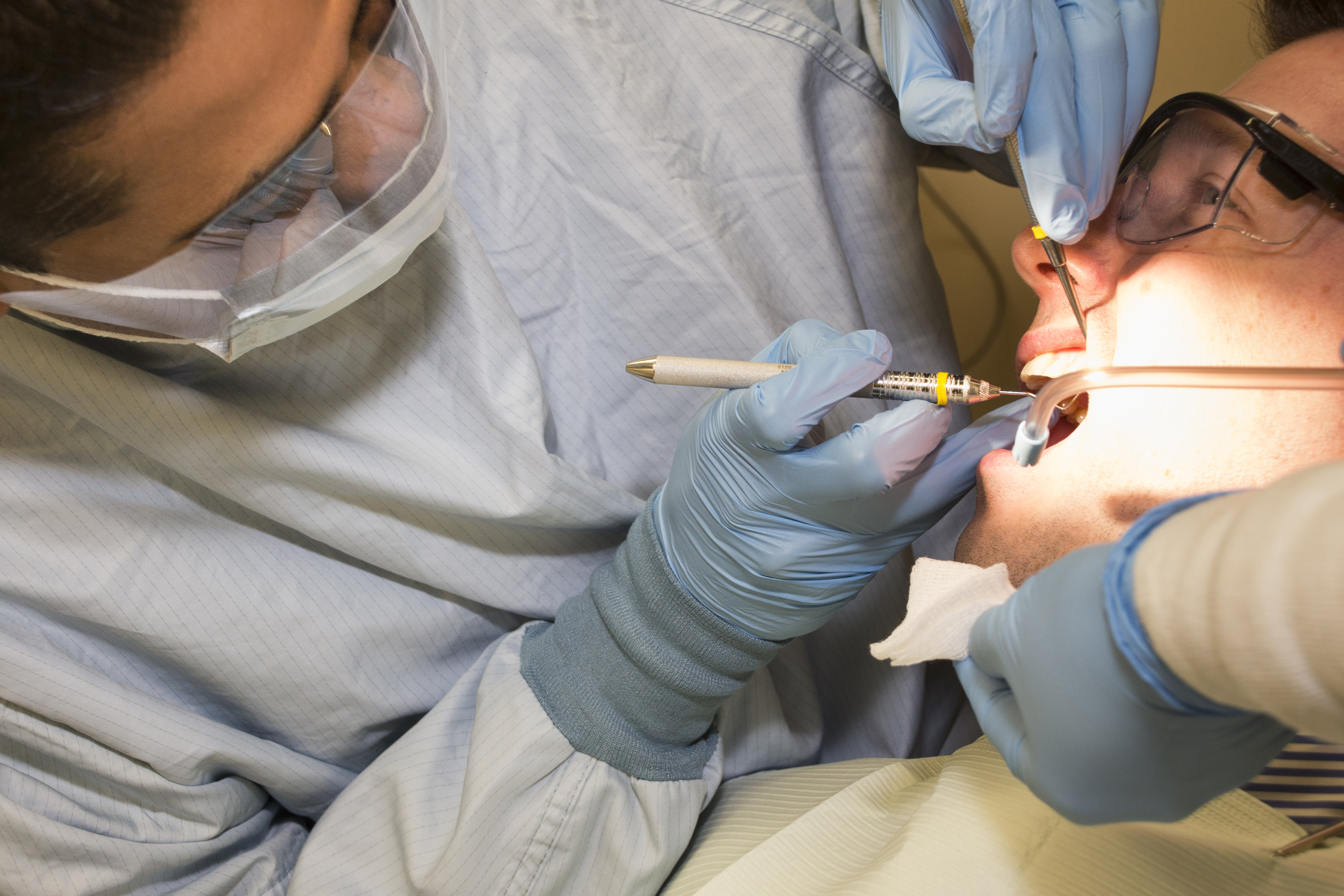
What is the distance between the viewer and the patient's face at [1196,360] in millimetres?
869

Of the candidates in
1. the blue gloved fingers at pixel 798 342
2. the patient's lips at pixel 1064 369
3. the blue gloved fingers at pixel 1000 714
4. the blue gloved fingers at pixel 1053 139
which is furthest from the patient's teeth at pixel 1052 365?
the blue gloved fingers at pixel 1000 714

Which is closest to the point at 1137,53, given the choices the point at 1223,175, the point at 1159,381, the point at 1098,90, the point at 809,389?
the point at 1098,90

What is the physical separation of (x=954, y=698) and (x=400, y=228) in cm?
121

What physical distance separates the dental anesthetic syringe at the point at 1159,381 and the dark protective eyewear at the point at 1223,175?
0.60 feet

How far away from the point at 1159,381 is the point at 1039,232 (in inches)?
12.5

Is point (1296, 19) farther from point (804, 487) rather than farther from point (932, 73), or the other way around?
point (804, 487)

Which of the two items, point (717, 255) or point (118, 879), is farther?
point (717, 255)

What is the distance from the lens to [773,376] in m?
1.00

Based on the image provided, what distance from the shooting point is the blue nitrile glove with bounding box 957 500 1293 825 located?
0.56 meters

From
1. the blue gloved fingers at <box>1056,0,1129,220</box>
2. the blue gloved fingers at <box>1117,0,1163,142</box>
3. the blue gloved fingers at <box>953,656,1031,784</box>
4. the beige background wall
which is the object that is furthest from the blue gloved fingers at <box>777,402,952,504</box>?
the beige background wall

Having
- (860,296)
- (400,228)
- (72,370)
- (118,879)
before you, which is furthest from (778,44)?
(118,879)

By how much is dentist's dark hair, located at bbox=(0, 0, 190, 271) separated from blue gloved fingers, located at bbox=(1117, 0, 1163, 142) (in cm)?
106

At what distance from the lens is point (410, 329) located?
1.19 meters

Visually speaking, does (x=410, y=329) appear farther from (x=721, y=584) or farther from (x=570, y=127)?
(x=721, y=584)
